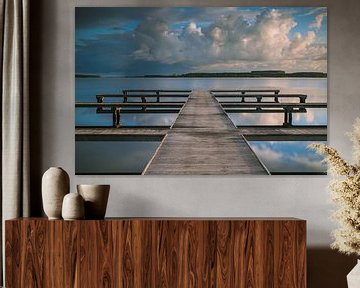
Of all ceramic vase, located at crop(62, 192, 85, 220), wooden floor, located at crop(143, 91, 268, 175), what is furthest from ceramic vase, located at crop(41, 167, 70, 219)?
wooden floor, located at crop(143, 91, 268, 175)

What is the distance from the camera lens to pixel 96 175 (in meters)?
4.45

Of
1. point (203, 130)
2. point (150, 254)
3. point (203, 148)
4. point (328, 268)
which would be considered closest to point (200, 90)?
point (203, 130)

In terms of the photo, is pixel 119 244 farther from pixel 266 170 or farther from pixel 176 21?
pixel 176 21

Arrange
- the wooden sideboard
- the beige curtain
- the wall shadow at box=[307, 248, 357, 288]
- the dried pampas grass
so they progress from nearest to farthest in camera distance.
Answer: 1. the dried pampas grass
2. the wooden sideboard
3. the beige curtain
4. the wall shadow at box=[307, 248, 357, 288]

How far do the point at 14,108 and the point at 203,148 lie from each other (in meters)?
1.23

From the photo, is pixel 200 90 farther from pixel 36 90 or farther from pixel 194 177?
pixel 36 90

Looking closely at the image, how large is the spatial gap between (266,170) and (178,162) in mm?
571

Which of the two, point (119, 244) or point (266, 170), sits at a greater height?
point (266, 170)

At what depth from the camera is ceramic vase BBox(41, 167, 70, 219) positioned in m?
3.98

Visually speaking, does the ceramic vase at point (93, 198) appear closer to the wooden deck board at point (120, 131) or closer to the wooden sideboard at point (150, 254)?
the wooden sideboard at point (150, 254)

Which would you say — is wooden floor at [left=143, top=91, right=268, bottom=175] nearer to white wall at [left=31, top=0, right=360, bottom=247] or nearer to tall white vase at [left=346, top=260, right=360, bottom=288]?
white wall at [left=31, top=0, right=360, bottom=247]

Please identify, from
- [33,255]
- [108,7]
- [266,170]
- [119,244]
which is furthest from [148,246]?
[108,7]

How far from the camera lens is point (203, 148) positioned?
14.6 feet

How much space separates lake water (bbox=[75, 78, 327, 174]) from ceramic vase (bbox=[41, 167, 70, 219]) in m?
0.45
